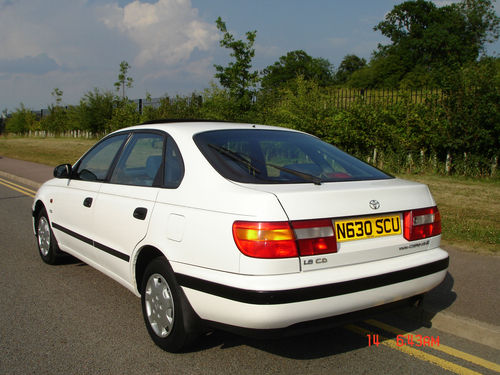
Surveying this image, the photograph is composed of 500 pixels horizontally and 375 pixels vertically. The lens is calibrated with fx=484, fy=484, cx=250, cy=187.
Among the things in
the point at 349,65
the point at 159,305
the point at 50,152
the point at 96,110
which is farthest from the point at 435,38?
the point at 159,305

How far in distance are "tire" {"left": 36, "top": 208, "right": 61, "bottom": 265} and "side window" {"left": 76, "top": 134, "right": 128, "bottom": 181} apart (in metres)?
0.96

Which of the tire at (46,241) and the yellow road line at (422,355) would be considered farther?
the tire at (46,241)

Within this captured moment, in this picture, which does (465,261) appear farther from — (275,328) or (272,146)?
(275,328)

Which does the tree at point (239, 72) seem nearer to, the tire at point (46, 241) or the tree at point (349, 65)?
the tire at point (46, 241)

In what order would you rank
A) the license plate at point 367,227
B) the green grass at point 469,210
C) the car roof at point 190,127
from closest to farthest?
the license plate at point 367,227, the car roof at point 190,127, the green grass at point 469,210

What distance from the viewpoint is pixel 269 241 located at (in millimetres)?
2803

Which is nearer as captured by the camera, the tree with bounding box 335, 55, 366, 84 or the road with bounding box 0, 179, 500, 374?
the road with bounding box 0, 179, 500, 374

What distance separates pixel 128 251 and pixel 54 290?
161 centimetres

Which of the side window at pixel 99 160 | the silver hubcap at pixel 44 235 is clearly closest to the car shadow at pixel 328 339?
the side window at pixel 99 160

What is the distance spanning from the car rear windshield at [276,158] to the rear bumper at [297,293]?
66 centimetres

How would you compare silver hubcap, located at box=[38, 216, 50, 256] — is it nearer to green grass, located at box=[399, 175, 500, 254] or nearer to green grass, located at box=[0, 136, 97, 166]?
green grass, located at box=[399, 175, 500, 254]

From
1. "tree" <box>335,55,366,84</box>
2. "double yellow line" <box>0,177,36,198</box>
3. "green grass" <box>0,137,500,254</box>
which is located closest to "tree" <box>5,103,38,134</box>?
"double yellow line" <box>0,177,36,198</box>

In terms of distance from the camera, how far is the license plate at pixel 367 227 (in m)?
3.02

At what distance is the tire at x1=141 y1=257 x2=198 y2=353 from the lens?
10.6 feet
